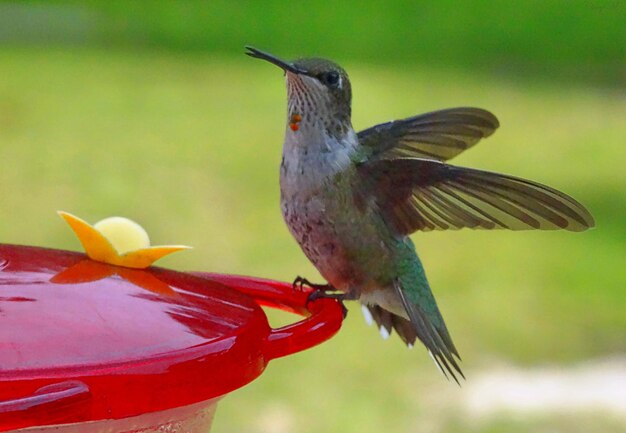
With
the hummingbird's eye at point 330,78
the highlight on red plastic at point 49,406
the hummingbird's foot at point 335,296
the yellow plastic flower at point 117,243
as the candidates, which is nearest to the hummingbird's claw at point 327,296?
the hummingbird's foot at point 335,296

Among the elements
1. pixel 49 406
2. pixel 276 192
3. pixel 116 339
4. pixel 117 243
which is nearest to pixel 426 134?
pixel 117 243

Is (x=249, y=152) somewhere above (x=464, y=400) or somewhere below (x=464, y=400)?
above

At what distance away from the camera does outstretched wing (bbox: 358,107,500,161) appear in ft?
6.76

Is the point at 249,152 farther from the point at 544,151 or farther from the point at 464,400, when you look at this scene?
the point at 464,400

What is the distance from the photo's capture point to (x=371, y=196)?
76.0 inches

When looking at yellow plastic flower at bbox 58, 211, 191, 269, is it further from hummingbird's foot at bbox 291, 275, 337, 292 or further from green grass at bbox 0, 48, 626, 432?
green grass at bbox 0, 48, 626, 432

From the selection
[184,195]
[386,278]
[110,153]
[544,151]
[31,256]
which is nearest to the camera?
[31,256]

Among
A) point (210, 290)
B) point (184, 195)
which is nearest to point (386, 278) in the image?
point (210, 290)

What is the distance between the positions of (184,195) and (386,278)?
524 centimetres

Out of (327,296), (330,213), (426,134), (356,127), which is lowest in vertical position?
(327,296)

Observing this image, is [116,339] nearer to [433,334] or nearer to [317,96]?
[317,96]

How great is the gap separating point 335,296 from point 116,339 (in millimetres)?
745

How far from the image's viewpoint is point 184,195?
717 centimetres

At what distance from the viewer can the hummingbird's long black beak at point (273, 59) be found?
168cm
